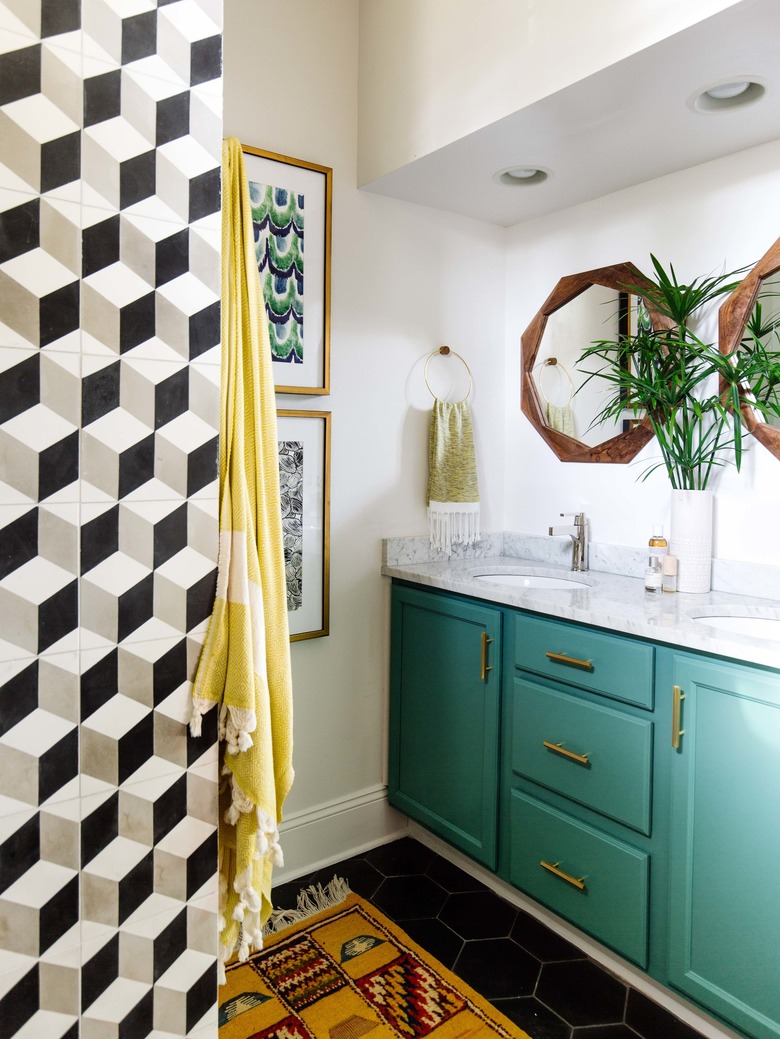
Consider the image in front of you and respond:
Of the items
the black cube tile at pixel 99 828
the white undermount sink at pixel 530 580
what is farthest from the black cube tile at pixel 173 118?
the white undermount sink at pixel 530 580

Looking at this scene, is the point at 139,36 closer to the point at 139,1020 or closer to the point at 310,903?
the point at 139,1020

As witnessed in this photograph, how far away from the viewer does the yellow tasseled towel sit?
1167 mm

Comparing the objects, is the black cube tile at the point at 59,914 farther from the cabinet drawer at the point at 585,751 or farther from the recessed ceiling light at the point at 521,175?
the recessed ceiling light at the point at 521,175

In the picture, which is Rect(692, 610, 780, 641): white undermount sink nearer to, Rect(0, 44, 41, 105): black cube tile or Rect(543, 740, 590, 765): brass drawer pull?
Rect(543, 740, 590, 765): brass drawer pull

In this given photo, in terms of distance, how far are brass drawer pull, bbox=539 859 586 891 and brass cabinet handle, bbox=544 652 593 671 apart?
54 cm

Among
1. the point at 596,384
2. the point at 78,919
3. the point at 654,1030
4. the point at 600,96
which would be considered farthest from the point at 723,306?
the point at 78,919

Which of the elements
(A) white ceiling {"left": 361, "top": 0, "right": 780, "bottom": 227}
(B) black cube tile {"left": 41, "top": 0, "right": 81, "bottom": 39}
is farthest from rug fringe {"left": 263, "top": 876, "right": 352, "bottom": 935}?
(A) white ceiling {"left": 361, "top": 0, "right": 780, "bottom": 227}

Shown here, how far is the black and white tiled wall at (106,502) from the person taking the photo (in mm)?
1000

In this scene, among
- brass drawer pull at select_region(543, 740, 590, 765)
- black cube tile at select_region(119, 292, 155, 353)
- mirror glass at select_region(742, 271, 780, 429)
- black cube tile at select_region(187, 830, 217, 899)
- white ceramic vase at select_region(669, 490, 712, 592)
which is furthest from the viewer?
white ceramic vase at select_region(669, 490, 712, 592)

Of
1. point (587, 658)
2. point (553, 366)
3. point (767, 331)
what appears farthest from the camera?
point (553, 366)

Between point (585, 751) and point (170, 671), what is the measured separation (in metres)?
1.18

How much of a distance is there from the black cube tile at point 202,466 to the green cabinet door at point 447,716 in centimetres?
120

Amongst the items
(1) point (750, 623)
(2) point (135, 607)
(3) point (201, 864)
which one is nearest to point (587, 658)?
(1) point (750, 623)

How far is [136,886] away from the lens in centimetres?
112
